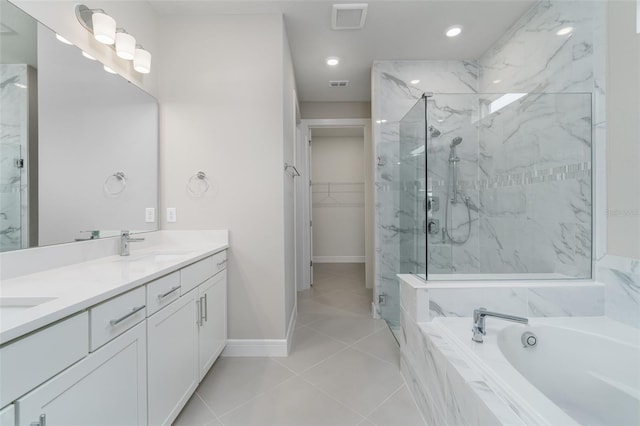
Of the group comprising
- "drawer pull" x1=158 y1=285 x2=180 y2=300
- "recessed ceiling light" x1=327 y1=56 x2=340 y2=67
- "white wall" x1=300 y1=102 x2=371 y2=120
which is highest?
"recessed ceiling light" x1=327 y1=56 x2=340 y2=67

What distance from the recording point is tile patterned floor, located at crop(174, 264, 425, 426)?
1.50 metres

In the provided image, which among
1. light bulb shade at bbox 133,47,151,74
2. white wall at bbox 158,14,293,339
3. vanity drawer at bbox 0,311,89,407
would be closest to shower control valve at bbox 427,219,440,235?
white wall at bbox 158,14,293,339

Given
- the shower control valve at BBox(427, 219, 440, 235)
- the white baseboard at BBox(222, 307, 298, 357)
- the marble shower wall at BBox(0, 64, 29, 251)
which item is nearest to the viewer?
the marble shower wall at BBox(0, 64, 29, 251)

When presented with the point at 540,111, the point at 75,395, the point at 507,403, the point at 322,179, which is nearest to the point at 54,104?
the point at 75,395

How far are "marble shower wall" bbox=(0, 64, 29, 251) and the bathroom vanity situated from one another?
211 millimetres

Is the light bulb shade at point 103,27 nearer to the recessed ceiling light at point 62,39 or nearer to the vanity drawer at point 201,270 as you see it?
the recessed ceiling light at point 62,39

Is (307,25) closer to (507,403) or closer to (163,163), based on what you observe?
(163,163)

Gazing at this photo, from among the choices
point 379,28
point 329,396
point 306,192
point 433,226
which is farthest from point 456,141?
point 329,396

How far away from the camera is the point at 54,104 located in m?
1.34

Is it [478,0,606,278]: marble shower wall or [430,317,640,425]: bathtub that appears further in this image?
[478,0,606,278]: marble shower wall

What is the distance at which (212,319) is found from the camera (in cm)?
184

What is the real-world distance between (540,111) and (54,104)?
303cm

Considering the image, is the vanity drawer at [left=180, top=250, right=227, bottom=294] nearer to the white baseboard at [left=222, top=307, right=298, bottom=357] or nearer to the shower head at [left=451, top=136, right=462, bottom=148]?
the white baseboard at [left=222, top=307, right=298, bottom=357]

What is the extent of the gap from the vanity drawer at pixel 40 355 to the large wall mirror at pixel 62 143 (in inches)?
27.2
